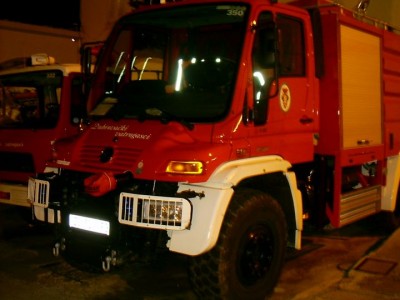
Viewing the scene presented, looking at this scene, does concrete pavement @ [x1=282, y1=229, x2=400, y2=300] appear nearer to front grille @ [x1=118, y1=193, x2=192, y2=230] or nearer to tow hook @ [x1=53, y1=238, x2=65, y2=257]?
front grille @ [x1=118, y1=193, x2=192, y2=230]

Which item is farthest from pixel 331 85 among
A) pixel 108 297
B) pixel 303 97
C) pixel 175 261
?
pixel 108 297

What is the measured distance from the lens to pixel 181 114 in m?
4.59

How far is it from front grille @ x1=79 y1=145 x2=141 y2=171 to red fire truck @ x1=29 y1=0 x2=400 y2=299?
0.04ft

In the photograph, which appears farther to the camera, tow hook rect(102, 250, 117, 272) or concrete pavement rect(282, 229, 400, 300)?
concrete pavement rect(282, 229, 400, 300)

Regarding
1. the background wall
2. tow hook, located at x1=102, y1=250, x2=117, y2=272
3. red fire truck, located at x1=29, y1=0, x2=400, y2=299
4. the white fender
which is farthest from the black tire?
the background wall

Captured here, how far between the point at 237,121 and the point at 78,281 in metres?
2.45

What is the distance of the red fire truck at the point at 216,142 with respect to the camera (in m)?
4.16

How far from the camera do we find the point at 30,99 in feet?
24.9

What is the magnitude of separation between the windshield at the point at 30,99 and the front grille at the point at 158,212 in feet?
11.0

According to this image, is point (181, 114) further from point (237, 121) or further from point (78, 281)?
point (78, 281)

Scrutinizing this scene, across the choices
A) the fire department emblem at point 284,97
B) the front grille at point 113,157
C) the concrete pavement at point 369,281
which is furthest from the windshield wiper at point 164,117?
the concrete pavement at point 369,281

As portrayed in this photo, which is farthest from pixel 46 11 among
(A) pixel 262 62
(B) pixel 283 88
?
(A) pixel 262 62

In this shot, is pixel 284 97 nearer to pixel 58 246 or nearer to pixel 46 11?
pixel 58 246

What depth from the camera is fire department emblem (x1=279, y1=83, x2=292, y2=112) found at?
4.90 m
